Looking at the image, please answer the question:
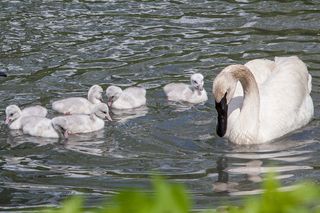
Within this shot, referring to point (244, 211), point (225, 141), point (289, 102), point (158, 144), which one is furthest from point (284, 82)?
point (244, 211)

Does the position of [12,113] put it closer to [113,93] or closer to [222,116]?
[113,93]

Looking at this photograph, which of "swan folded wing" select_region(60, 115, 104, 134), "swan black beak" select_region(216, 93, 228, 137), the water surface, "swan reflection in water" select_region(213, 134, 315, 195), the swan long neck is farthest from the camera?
"swan folded wing" select_region(60, 115, 104, 134)

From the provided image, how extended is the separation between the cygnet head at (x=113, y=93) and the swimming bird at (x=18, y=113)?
854mm

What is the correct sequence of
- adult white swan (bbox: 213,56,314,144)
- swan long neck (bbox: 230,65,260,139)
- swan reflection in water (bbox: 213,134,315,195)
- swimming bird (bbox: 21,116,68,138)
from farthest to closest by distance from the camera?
swimming bird (bbox: 21,116,68,138)
swan long neck (bbox: 230,65,260,139)
adult white swan (bbox: 213,56,314,144)
swan reflection in water (bbox: 213,134,315,195)

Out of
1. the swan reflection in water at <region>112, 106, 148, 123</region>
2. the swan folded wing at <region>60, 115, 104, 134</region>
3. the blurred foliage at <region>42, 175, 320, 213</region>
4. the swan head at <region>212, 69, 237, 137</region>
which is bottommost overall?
the swan reflection in water at <region>112, 106, 148, 123</region>

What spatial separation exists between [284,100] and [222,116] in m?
1.07

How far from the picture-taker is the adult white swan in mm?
9180

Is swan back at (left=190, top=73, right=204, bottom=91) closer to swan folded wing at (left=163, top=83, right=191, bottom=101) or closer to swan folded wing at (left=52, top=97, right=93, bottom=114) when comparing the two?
swan folded wing at (left=163, top=83, right=191, bottom=101)

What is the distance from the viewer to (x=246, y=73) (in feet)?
31.3

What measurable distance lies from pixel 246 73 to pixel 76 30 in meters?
4.54

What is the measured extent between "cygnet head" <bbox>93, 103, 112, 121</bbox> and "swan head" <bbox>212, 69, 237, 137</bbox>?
66.1 inches

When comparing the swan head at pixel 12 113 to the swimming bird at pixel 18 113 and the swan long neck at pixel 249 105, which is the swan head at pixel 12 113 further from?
the swan long neck at pixel 249 105

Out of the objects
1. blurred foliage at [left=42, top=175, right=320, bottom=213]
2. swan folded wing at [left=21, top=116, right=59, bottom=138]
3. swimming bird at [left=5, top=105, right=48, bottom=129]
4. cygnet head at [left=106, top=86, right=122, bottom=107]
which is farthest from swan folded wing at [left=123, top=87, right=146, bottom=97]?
blurred foliage at [left=42, top=175, right=320, bottom=213]

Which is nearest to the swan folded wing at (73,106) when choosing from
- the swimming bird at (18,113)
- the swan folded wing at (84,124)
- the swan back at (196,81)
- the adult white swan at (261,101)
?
the swimming bird at (18,113)
